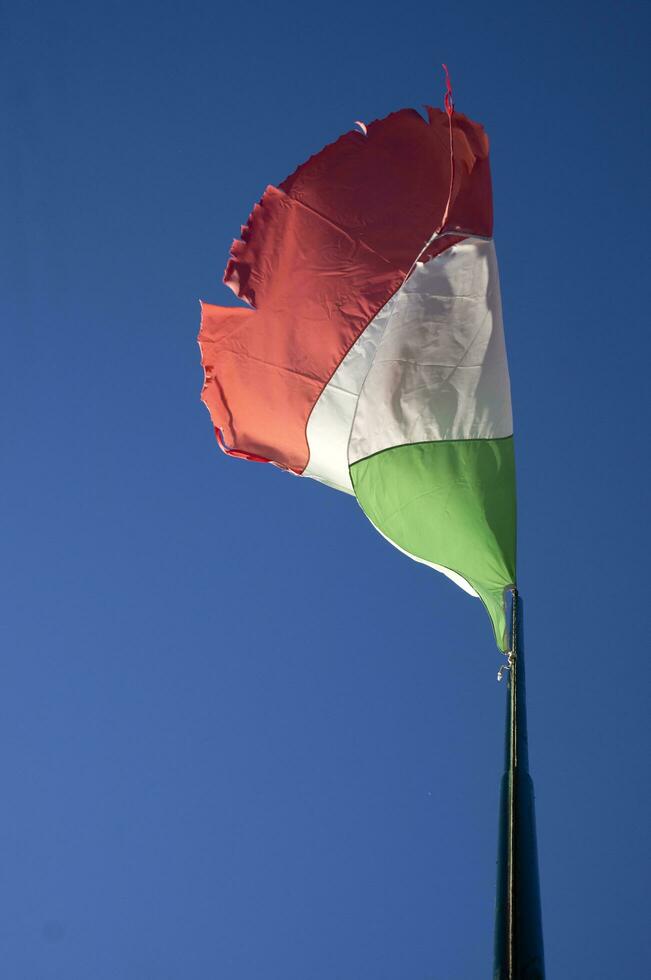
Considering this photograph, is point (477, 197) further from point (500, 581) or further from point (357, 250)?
point (500, 581)

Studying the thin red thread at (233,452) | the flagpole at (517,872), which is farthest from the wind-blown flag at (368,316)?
the flagpole at (517,872)

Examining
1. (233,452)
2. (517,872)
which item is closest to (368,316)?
(233,452)

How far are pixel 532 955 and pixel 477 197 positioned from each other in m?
5.84

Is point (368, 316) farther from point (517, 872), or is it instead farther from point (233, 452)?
point (517, 872)

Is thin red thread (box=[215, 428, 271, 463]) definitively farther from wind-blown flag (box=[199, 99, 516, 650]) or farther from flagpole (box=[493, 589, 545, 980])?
flagpole (box=[493, 589, 545, 980])

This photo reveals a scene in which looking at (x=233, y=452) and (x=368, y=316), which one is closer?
(x=368, y=316)

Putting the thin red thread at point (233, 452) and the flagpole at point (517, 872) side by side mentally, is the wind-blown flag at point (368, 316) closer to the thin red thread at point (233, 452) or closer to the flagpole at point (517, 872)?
the thin red thread at point (233, 452)

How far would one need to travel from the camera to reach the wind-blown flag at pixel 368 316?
7.62m

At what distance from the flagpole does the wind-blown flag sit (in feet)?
9.37

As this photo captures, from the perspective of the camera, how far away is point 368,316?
8.02m

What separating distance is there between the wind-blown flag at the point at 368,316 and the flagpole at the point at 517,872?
9.37 ft

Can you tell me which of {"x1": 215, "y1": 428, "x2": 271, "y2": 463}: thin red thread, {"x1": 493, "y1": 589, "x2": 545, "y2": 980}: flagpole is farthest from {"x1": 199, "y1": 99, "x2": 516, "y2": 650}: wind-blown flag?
{"x1": 493, "y1": 589, "x2": 545, "y2": 980}: flagpole

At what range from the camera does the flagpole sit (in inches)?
131

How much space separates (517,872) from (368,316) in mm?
5075
